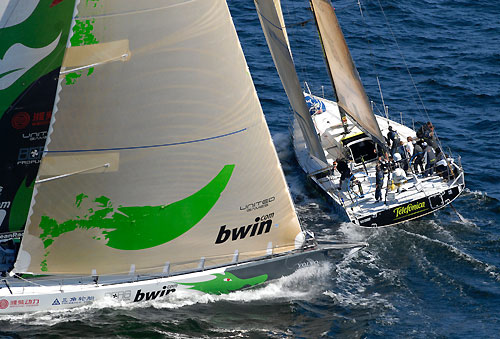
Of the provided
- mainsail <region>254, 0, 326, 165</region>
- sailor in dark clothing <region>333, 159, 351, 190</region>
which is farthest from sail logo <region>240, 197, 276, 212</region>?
sailor in dark clothing <region>333, 159, 351, 190</region>

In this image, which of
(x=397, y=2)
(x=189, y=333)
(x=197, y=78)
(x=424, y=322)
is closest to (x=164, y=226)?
(x=189, y=333)

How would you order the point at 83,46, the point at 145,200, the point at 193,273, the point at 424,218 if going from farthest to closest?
the point at 424,218 < the point at 193,273 < the point at 145,200 < the point at 83,46

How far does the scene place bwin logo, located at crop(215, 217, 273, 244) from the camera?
961 inches

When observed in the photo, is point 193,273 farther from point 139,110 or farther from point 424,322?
point 424,322

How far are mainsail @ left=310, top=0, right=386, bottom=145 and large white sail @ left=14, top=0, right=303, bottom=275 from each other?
29.2ft

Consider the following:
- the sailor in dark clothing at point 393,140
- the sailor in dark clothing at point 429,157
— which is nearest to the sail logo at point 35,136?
the sailor in dark clothing at point 393,140

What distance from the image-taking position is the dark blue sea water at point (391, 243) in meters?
24.5

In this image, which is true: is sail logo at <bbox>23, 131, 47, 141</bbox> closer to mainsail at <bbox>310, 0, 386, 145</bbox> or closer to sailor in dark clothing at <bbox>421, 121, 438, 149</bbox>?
mainsail at <bbox>310, 0, 386, 145</bbox>

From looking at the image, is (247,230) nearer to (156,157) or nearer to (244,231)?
(244,231)

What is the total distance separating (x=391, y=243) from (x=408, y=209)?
5.31 feet

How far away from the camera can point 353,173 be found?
3297cm

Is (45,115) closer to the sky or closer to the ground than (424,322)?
closer to the sky

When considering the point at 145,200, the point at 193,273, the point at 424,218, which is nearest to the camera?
the point at 145,200

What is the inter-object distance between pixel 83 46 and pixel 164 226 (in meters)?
5.95
